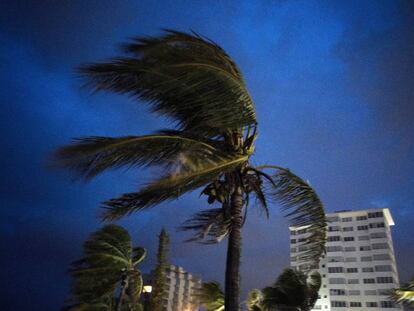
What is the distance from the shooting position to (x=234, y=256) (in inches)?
258

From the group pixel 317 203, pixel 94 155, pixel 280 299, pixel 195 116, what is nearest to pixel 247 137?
pixel 195 116

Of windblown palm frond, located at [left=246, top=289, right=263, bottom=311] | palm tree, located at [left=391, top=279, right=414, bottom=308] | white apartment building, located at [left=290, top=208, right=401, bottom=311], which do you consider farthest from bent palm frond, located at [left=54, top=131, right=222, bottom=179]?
white apartment building, located at [left=290, top=208, right=401, bottom=311]

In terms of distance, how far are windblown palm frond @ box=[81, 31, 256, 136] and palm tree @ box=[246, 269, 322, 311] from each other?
18.4m

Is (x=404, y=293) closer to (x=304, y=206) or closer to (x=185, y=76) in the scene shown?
(x=304, y=206)

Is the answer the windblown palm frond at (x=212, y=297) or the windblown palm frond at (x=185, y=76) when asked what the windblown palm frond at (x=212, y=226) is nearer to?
the windblown palm frond at (x=185, y=76)

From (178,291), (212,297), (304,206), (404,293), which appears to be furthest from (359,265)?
(304,206)

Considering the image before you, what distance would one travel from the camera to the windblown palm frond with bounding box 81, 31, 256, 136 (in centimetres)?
579

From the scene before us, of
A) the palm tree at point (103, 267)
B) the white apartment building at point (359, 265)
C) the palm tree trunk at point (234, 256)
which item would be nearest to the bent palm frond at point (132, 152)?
the palm tree trunk at point (234, 256)

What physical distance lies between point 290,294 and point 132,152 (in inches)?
781

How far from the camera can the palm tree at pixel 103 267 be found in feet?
95.7

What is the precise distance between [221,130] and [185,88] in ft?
3.48

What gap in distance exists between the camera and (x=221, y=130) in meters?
6.82

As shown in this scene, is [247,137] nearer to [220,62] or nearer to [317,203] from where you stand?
[220,62]

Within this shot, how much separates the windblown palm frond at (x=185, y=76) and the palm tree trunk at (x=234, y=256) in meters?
1.44
